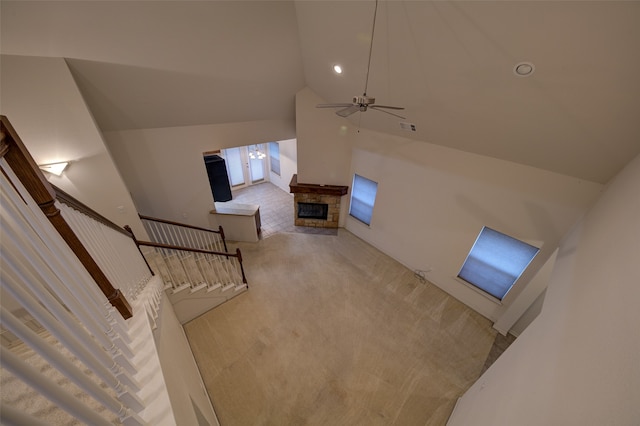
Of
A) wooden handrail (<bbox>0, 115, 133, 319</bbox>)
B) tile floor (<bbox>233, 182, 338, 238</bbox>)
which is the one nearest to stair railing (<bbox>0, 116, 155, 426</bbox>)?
wooden handrail (<bbox>0, 115, 133, 319</bbox>)

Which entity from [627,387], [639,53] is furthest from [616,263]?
[639,53]

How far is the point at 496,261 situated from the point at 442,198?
55.6 inches

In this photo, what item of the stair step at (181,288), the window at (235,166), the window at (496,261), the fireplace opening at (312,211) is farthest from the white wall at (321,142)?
the window at (235,166)

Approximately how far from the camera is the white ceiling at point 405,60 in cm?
175

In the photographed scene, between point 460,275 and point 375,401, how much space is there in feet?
9.10

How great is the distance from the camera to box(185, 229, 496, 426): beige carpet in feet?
9.62

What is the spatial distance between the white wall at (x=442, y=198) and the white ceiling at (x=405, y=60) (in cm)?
27

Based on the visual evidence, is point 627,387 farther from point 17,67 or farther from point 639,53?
point 17,67

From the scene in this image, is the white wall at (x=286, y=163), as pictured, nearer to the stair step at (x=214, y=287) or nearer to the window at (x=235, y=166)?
the window at (x=235, y=166)

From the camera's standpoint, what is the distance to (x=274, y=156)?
829 cm

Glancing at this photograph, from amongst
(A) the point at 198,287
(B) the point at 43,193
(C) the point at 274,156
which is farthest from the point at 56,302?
(C) the point at 274,156

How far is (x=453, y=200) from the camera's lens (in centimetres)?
399

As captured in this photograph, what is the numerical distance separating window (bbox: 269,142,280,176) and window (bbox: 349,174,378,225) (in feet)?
11.9

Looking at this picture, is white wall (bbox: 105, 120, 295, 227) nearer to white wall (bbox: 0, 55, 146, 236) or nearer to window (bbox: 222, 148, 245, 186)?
white wall (bbox: 0, 55, 146, 236)
